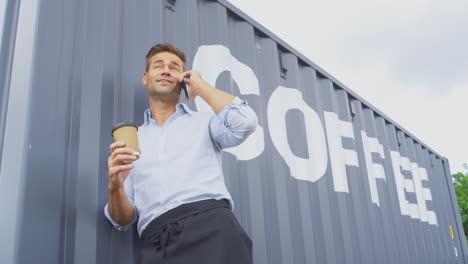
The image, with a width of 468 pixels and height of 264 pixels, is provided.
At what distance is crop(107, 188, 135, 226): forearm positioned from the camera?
1408 mm

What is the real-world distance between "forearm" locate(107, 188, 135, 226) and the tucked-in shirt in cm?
3

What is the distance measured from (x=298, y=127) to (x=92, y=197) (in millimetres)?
1783

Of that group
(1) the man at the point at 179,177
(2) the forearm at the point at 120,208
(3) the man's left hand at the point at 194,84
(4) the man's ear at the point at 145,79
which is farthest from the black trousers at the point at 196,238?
(4) the man's ear at the point at 145,79

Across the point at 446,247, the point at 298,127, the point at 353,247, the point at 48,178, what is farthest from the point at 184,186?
the point at 446,247

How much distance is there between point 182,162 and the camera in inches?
58.8

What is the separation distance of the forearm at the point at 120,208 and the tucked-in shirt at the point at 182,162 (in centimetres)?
3

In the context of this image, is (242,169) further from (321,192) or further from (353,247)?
(353,247)

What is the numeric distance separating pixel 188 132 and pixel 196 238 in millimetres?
471

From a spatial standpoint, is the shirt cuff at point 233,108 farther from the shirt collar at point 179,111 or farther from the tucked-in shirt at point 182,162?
the shirt collar at point 179,111

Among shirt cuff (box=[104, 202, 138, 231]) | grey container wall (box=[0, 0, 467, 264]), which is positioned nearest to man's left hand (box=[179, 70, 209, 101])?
grey container wall (box=[0, 0, 467, 264])

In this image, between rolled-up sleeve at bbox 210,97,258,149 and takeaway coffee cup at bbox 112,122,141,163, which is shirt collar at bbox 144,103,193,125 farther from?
takeaway coffee cup at bbox 112,122,141,163

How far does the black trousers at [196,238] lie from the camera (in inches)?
51.1

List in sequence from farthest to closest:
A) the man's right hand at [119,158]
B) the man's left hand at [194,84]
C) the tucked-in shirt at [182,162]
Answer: the man's left hand at [194,84] < the tucked-in shirt at [182,162] < the man's right hand at [119,158]

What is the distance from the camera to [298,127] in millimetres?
2912
